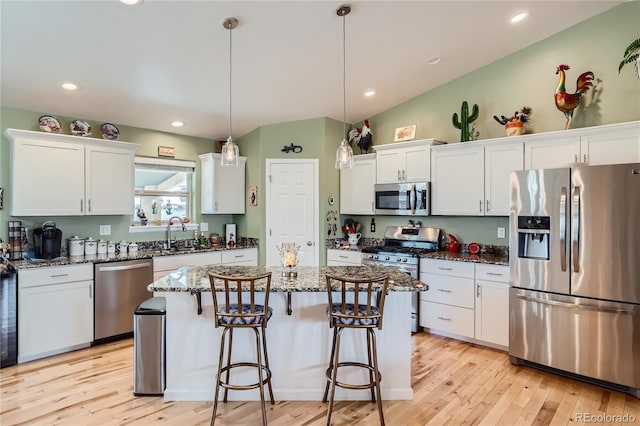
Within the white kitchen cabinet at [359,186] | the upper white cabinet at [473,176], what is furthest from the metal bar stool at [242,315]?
the white kitchen cabinet at [359,186]

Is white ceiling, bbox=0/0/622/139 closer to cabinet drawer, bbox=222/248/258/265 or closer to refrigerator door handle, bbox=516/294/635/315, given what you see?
cabinet drawer, bbox=222/248/258/265

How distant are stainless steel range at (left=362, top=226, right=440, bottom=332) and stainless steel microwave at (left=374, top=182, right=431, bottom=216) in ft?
1.14

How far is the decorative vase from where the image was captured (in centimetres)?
359

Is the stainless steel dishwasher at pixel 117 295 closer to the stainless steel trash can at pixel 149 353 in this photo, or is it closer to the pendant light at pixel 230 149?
the stainless steel trash can at pixel 149 353

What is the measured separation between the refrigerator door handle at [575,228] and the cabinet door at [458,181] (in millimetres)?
1001

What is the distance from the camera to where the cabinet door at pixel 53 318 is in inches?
126

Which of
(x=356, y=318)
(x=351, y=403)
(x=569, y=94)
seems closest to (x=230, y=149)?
(x=356, y=318)

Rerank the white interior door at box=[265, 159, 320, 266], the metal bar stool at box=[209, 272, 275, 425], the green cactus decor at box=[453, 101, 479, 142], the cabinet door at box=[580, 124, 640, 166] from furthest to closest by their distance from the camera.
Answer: the white interior door at box=[265, 159, 320, 266] → the green cactus decor at box=[453, 101, 479, 142] → the cabinet door at box=[580, 124, 640, 166] → the metal bar stool at box=[209, 272, 275, 425]

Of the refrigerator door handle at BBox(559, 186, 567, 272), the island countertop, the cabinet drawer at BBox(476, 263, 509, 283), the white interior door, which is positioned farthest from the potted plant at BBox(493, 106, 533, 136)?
the white interior door

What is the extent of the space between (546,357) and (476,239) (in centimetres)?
148

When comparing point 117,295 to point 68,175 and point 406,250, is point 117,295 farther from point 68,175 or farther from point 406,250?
point 406,250

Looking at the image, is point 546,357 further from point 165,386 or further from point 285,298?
point 165,386

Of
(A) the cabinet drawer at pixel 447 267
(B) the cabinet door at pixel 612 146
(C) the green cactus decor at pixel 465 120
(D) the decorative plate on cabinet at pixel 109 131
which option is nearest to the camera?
(B) the cabinet door at pixel 612 146

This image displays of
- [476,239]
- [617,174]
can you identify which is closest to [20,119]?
[476,239]
